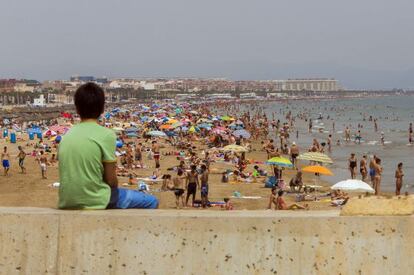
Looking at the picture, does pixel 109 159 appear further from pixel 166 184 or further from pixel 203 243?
pixel 166 184

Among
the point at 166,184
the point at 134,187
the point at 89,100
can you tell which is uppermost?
the point at 89,100

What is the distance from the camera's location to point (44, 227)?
298 centimetres

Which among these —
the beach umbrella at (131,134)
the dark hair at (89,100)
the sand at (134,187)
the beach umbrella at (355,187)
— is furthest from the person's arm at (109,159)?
the beach umbrella at (131,134)

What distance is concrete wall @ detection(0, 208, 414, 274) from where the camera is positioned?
2865 mm

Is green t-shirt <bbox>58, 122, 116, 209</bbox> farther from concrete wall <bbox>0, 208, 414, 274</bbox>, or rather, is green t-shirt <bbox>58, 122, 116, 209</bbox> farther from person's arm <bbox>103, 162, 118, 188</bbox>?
concrete wall <bbox>0, 208, 414, 274</bbox>

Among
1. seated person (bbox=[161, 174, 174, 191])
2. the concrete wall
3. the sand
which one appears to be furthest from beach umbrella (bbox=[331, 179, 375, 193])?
the concrete wall

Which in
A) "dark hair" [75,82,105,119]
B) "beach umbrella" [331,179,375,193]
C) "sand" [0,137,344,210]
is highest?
"dark hair" [75,82,105,119]

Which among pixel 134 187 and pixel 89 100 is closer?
pixel 89 100

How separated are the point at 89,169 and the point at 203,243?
0.76m

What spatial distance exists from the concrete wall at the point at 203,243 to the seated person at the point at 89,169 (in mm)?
184

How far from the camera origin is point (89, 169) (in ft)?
10.4

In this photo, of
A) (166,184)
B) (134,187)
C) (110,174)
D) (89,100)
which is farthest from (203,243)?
(134,187)

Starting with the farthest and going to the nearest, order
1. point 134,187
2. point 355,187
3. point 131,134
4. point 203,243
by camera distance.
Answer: point 131,134 → point 134,187 → point 355,187 → point 203,243

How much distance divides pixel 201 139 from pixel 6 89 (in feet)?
369
